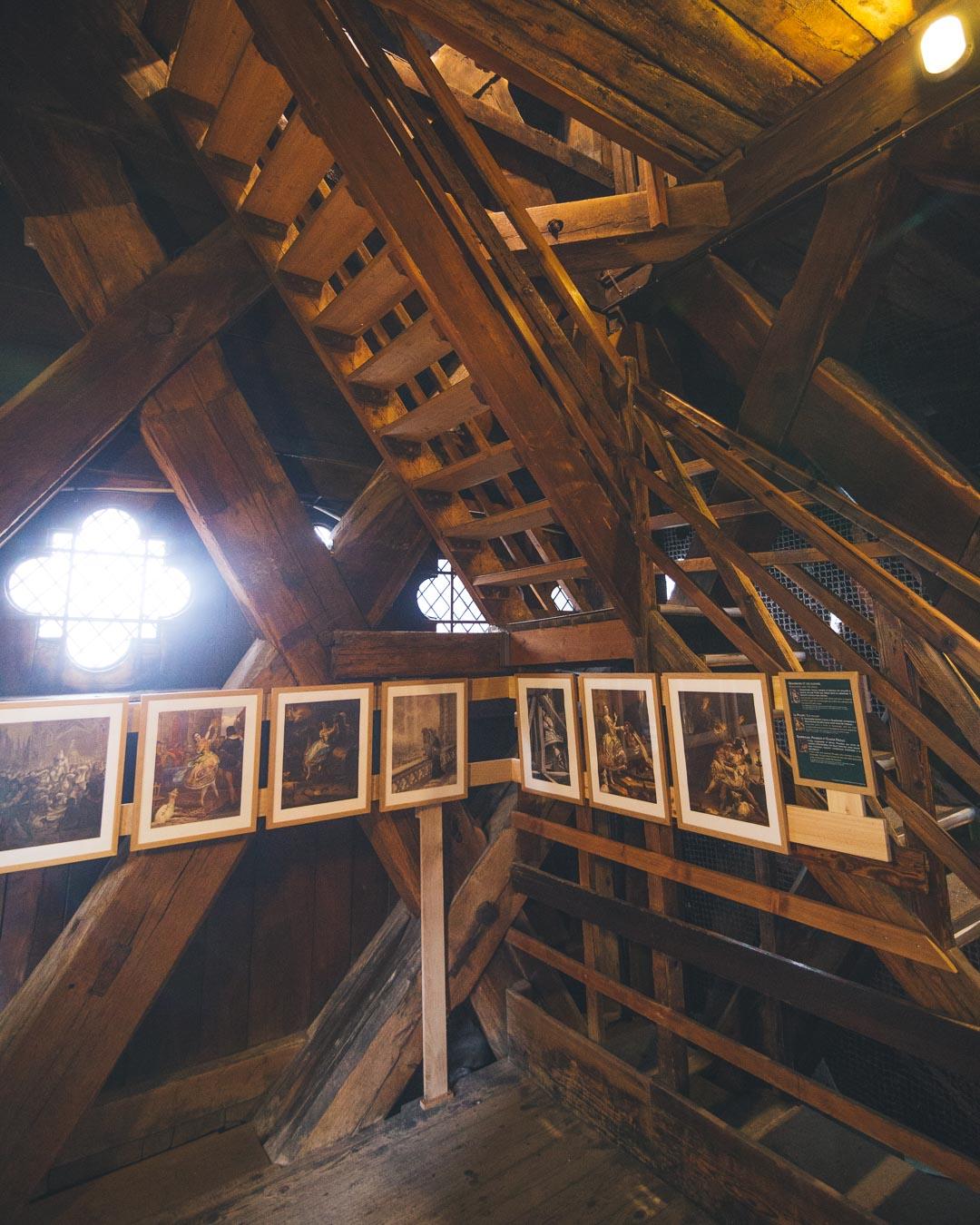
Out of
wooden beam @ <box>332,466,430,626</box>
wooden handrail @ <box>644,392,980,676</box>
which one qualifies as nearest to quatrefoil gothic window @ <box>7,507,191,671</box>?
wooden beam @ <box>332,466,430,626</box>

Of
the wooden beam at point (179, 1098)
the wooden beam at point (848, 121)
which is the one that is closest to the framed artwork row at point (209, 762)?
the wooden beam at point (179, 1098)

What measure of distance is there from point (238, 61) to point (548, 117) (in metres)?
2.36

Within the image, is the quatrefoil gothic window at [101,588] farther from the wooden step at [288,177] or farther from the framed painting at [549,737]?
the framed painting at [549,737]

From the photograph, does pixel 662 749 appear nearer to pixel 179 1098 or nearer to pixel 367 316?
pixel 367 316

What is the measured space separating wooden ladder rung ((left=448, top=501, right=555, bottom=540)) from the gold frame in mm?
1276

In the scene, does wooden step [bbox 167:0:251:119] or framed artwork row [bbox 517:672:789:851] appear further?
framed artwork row [bbox 517:672:789:851]

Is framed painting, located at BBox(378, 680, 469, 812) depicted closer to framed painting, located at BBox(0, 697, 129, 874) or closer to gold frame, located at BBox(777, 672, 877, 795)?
framed painting, located at BBox(0, 697, 129, 874)

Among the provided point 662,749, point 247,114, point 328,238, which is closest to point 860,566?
point 662,749

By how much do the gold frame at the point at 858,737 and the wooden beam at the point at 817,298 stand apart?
1.23 meters

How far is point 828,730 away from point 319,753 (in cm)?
217

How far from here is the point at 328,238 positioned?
271 cm

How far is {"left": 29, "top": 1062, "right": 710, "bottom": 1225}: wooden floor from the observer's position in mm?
2605

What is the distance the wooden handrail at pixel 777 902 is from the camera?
2.17 metres

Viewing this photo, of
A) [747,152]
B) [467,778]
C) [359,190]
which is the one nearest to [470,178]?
[747,152]
